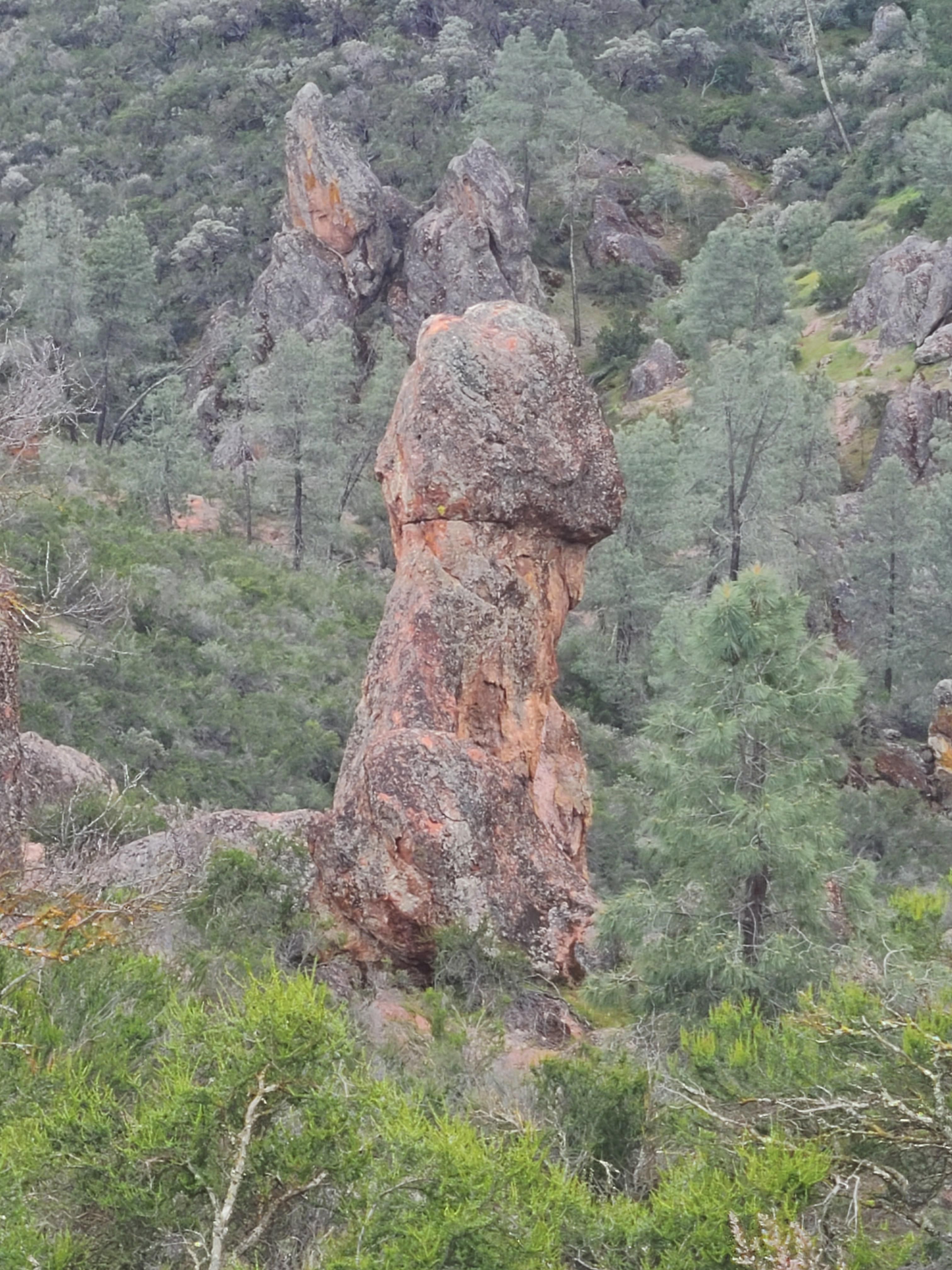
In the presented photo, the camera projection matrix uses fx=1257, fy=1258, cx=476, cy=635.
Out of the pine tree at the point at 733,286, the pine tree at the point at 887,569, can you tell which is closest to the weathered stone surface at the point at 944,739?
the pine tree at the point at 887,569

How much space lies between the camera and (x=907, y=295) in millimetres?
36625

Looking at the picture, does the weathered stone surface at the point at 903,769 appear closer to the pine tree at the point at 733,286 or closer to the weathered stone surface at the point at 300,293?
the pine tree at the point at 733,286

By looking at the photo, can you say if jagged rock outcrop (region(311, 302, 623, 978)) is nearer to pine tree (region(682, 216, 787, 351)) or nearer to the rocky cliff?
pine tree (region(682, 216, 787, 351))

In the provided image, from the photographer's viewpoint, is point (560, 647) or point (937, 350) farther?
point (937, 350)

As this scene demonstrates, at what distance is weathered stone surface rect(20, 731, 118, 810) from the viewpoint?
1238 cm

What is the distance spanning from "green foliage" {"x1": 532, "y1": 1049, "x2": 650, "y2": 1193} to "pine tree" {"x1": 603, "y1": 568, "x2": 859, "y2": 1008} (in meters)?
2.41

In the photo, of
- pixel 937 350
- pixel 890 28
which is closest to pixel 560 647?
pixel 937 350

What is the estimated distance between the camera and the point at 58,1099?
16.5ft

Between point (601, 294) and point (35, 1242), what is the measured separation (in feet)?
151

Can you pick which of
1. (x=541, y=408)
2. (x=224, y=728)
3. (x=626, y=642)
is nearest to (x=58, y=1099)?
(x=541, y=408)

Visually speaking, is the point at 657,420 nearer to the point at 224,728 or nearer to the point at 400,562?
the point at 224,728

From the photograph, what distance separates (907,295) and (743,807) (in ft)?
102

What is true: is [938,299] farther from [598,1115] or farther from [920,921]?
[598,1115]

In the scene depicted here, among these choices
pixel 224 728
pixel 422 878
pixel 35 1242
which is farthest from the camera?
pixel 224 728
